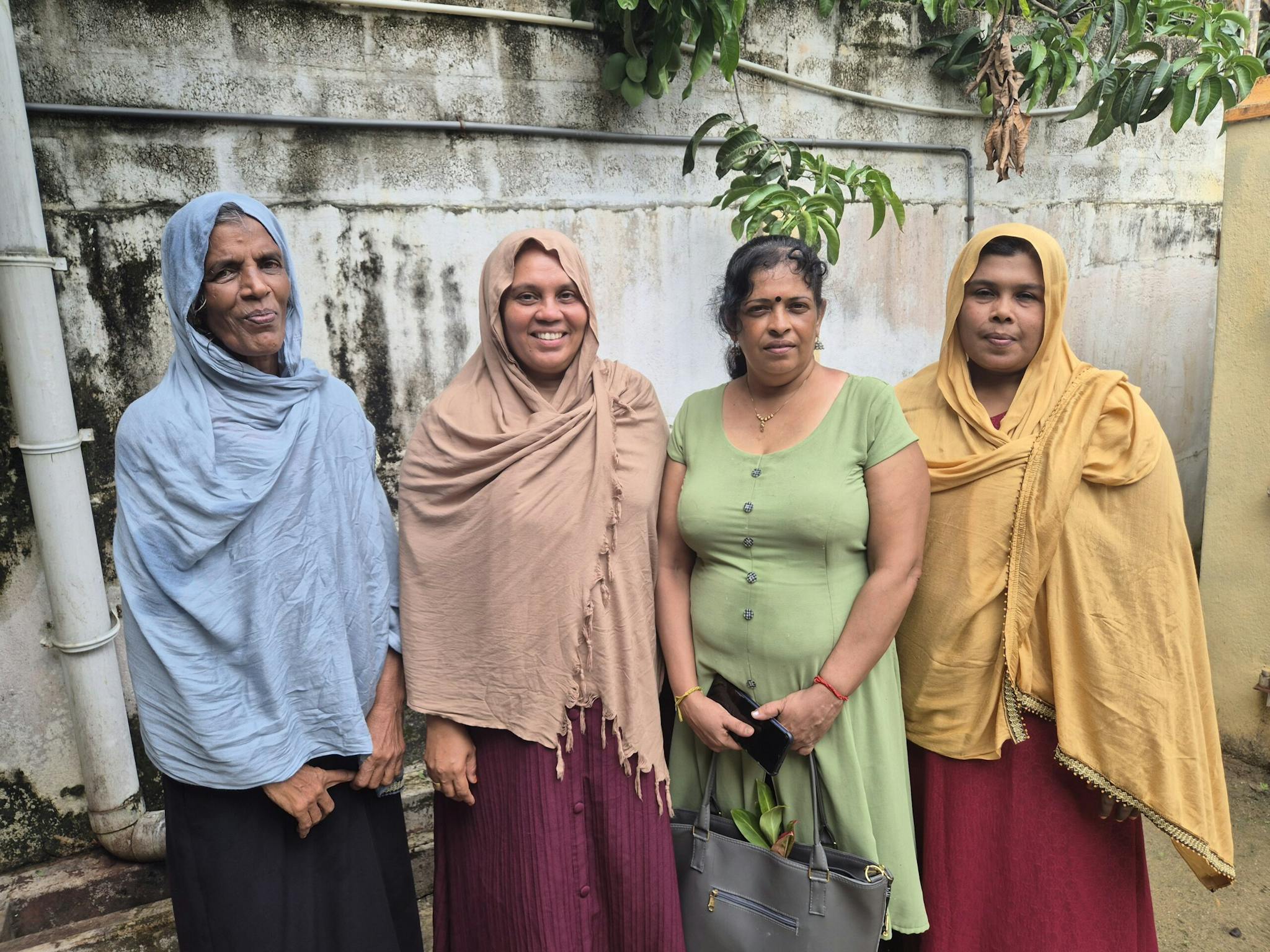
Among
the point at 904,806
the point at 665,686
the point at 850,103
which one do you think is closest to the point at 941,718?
the point at 904,806

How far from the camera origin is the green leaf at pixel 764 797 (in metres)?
1.86

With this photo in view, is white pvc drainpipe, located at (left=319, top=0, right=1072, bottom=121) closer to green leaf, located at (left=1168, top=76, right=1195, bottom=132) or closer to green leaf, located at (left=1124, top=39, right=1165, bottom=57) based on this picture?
green leaf, located at (left=1124, top=39, right=1165, bottom=57)

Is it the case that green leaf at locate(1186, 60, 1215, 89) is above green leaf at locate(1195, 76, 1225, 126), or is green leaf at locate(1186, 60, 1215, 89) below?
above

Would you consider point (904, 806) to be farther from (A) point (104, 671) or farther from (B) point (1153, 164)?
(B) point (1153, 164)

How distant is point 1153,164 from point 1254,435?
1.98 meters

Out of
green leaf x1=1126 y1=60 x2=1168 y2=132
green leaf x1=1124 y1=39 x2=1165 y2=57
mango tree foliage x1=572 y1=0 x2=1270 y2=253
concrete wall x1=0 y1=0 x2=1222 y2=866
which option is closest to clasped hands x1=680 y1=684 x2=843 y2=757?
mango tree foliage x1=572 y1=0 x2=1270 y2=253

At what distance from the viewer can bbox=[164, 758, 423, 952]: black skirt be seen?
168cm

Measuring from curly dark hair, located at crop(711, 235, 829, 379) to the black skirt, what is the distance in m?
1.26

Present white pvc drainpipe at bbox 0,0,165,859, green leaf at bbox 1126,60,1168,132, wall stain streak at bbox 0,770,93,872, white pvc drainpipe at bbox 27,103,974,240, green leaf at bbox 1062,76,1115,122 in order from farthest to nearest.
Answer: green leaf at bbox 1062,76,1115,122 < green leaf at bbox 1126,60,1168,132 < wall stain streak at bbox 0,770,93,872 < white pvc drainpipe at bbox 27,103,974,240 < white pvc drainpipe at bbox 0,0,165,859

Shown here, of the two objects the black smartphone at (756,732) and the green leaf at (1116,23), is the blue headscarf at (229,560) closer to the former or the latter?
the black smartphone at (756,732)

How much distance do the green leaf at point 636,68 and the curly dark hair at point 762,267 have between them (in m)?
1.41

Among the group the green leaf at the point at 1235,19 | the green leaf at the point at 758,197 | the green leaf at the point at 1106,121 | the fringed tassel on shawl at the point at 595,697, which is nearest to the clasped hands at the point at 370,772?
the fringed tassel on shawl at the point at 595,697

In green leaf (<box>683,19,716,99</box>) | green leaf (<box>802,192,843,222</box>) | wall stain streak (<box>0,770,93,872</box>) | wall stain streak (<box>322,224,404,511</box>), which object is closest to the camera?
wall stain streak (<box>0,770,93,872</box>)

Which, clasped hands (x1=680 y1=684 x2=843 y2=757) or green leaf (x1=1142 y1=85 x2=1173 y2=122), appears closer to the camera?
clasped hands (x1=680 y1=684 x2=843 y2=757)
